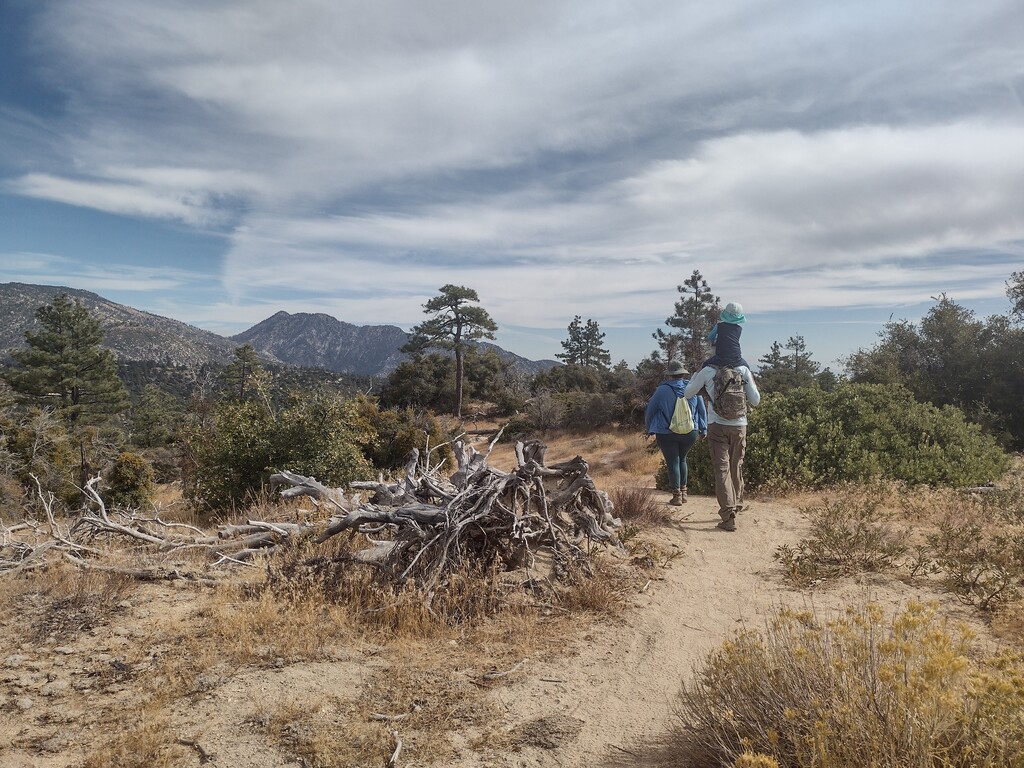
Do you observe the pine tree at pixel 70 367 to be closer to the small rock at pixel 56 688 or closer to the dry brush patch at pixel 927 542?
the small rock at pixel 56 688

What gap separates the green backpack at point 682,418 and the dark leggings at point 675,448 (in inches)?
7.2

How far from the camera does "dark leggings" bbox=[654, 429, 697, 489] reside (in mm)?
7586

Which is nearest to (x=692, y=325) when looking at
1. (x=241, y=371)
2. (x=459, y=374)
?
(x=459, y=374)

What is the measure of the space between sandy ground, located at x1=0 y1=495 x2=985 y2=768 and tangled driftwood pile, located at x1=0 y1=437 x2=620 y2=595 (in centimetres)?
80

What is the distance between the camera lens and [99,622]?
4.27m

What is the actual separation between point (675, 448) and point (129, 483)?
13330 mm

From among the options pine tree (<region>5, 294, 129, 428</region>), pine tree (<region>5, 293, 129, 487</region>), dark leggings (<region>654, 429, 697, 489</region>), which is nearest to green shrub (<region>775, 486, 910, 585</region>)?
dark leggings (<region>654, 429, 697, 489</region>)

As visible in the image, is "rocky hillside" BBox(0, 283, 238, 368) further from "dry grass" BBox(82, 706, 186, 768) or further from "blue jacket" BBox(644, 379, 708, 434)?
"dry grass" BBox(82, 706, 186, 768)

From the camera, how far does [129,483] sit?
14.2m

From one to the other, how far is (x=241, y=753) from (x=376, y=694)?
0.72 metres

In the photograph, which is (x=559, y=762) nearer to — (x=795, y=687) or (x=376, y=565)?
(x=795, y=687)

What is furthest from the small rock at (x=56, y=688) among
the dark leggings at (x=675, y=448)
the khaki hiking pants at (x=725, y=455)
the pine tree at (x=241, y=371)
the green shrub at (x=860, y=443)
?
the pine tree at (x=241, y=371)

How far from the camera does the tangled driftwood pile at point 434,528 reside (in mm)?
4777

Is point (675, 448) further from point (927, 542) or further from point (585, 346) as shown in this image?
point (585, 346)
